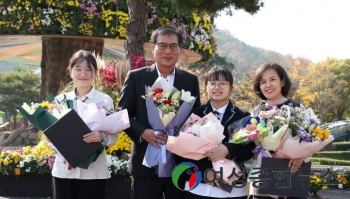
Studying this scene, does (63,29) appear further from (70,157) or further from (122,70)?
(70,157)

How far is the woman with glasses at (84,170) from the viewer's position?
336 centimetres

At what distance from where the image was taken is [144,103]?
11.5ft

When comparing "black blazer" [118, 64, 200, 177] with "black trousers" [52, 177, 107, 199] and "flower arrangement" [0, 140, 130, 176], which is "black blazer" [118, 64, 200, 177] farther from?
"flower arrangement" [0, 140, 130, 176]

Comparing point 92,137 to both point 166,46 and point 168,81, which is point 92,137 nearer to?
point 168,81

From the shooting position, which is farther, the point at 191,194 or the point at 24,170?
the point at 24,170

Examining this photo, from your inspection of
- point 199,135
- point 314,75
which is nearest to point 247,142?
point 199,135

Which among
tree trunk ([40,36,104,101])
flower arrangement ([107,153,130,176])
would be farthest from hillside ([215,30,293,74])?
flower arrangement ([107,153,130,176])

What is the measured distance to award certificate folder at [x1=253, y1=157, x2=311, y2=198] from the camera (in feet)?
10.4

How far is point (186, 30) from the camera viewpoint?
9.81 m

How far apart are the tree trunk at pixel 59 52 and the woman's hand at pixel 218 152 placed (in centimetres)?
715

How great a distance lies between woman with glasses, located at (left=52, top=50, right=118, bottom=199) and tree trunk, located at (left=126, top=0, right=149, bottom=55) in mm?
3397

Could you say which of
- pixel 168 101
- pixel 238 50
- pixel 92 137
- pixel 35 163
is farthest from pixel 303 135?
pixel 238 50

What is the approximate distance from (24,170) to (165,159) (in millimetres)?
3355

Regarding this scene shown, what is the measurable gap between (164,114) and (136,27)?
3711 mm
